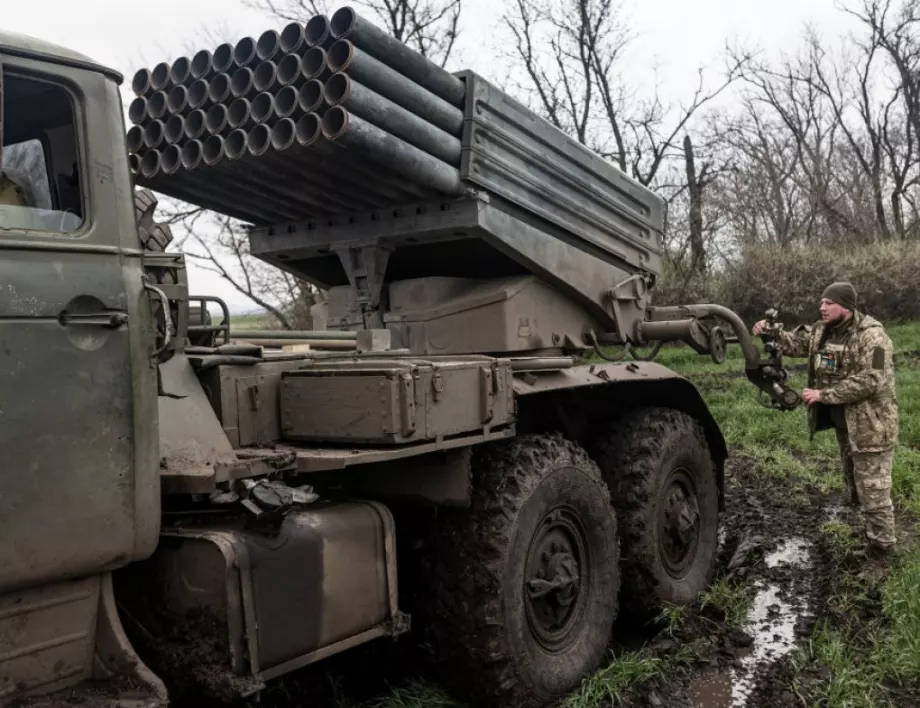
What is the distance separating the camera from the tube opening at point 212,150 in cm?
382

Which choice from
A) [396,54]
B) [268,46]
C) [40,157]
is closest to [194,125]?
[268,46]

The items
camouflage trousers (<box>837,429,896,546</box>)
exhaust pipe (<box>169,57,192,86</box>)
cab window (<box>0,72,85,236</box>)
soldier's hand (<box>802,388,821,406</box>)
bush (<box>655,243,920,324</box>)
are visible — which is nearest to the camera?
cab window (<box>0,72,85,236</box>)

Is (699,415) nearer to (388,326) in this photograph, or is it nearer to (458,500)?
(388,326)

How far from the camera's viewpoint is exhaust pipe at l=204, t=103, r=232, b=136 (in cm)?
380

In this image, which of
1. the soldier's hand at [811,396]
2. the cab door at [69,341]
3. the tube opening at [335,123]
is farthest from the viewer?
the soldier's hand at [811,396]

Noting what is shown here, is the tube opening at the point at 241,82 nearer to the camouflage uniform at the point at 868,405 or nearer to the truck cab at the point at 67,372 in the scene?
the truck cab at the point at 67,372

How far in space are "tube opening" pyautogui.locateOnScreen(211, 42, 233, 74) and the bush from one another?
16.6 m

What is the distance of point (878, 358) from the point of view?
5438 mm

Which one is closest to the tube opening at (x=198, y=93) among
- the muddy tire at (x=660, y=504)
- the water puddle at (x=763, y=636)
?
the muddy tire at (x=660, y=504)

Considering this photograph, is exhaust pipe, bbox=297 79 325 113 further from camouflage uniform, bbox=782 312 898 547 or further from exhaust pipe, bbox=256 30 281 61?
camouflage uniform, bbox=782 312 898 547

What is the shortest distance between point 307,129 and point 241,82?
37cm

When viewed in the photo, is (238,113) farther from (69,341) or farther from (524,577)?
(524,577)

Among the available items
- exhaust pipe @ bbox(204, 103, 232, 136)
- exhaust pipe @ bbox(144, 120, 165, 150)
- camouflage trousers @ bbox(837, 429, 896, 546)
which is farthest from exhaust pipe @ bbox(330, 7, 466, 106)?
camouflage trousers @ bbox(837, 429, 896, 546)

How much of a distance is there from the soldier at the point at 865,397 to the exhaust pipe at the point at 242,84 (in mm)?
3634
